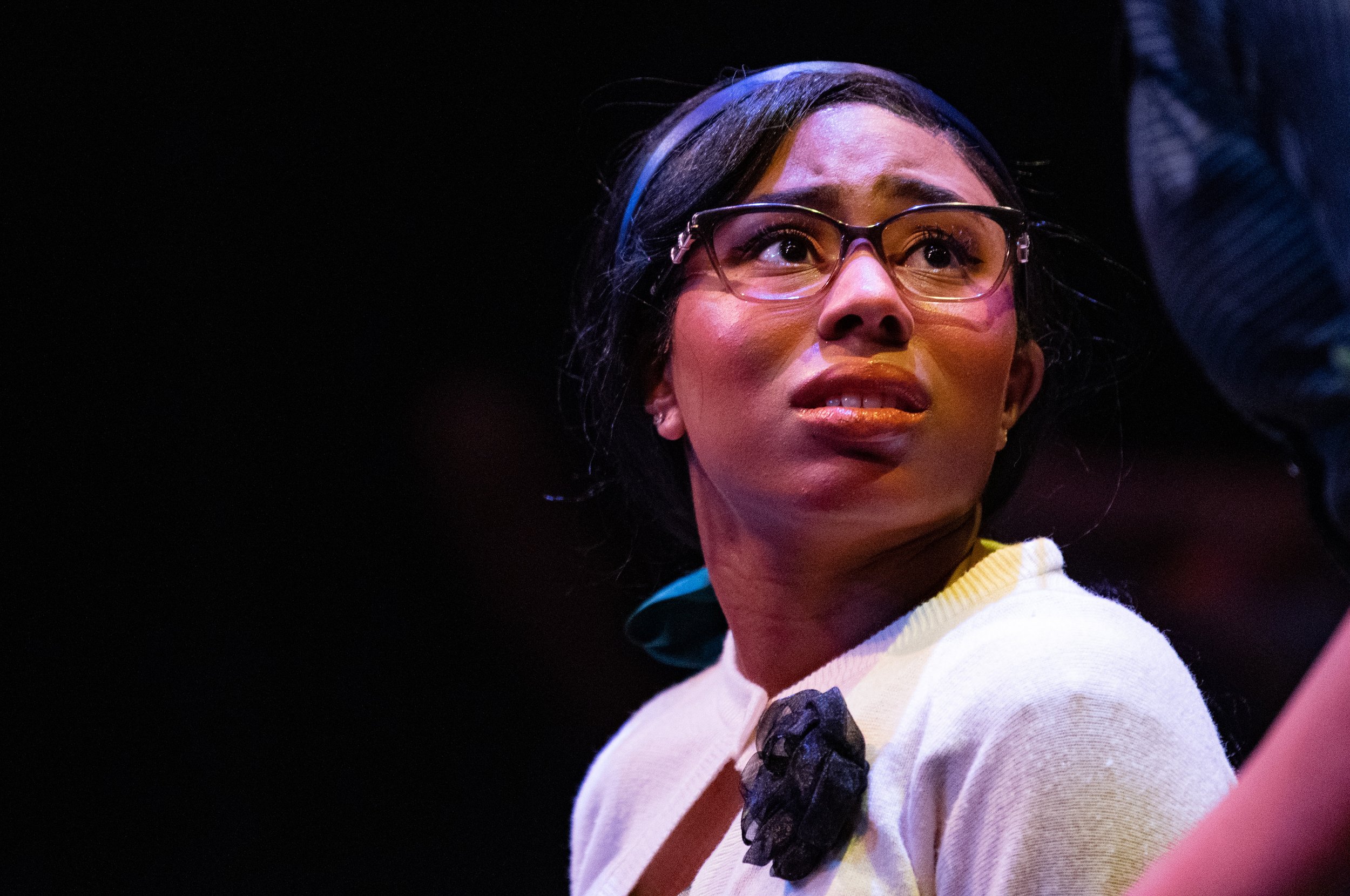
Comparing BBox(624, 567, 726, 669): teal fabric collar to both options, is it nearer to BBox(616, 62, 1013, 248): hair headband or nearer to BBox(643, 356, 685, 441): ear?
BBox(643, 356, 685, 441): ear

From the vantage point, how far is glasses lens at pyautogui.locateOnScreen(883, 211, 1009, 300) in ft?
3.53

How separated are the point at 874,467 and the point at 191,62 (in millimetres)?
1269

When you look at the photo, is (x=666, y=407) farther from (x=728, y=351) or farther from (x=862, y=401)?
(x=862, y=401)

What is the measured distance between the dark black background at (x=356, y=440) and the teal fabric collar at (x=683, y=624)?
195mm

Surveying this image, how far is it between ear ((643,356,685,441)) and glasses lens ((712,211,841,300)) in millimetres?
171

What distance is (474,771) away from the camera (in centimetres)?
184

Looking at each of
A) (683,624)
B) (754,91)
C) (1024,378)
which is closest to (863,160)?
(754,91)

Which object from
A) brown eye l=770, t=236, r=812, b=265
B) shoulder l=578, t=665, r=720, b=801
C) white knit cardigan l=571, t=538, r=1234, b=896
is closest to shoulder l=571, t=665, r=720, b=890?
shoulder l=578, t=665, r=720, b=801

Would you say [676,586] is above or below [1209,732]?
below

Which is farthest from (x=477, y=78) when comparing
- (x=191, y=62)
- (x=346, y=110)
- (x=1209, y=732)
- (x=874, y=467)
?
(x=1209, y=732)

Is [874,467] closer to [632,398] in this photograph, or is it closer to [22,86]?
[632,398]

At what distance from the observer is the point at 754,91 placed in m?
1.23

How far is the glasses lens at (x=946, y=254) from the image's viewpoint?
108cm

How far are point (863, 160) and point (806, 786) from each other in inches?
24.1
